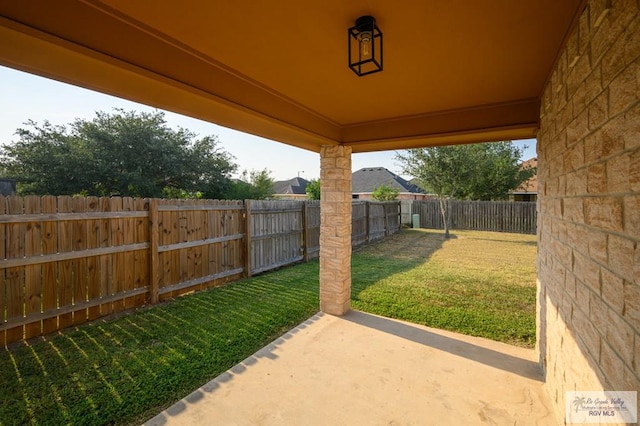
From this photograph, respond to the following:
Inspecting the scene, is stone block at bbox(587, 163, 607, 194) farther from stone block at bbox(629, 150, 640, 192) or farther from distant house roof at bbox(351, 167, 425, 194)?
distant house roof at bbox(351, 167, 425, 194)

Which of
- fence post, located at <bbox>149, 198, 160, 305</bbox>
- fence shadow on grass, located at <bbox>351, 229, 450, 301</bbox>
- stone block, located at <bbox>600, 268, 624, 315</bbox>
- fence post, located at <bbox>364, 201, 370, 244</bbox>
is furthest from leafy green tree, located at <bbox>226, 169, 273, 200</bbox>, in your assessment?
stone block, located at <bbox>600, 268, 624, 315</bbox>

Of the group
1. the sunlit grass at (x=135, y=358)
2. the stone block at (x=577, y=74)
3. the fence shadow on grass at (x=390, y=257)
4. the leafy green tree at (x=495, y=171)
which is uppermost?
the leafy green tree at (x=495, y=171)

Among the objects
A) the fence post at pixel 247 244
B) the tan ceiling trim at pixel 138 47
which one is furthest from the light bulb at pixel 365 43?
the fence post at pixel 247 244

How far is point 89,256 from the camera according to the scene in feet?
12.9

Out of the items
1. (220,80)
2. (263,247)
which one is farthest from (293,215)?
(220,80)

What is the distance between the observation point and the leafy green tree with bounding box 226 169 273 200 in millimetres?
16578

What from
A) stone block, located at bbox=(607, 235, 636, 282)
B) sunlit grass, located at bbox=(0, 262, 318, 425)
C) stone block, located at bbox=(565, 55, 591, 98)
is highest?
stone block, located at bbox=(565, 55, 591, 98)

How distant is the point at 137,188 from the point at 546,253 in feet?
52.0

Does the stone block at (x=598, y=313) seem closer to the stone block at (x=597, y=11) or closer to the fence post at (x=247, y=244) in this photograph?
the stone block at (x=597, y=11)

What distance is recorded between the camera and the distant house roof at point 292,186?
30569 mm

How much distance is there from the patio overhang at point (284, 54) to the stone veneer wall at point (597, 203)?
0.37m

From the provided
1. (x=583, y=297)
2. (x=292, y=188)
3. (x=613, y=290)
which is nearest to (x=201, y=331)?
(x=583, y=297)

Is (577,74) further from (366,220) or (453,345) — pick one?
(366,220)

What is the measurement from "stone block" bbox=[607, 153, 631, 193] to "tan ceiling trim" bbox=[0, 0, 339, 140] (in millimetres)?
2364
